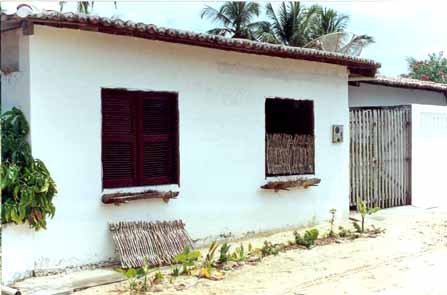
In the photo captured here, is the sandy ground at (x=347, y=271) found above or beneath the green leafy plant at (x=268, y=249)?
beneath

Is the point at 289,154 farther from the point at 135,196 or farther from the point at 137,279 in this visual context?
the point at 137,279

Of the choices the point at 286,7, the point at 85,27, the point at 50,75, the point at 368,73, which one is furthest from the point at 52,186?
the point at 286,7

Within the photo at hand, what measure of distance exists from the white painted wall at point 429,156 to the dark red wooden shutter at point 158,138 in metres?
6.18

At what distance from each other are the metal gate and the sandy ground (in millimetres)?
2155

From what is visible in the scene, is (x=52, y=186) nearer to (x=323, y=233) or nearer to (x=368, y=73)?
(x=323, y=233)

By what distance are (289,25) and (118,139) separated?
66.6 ft

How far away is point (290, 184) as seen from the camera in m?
9.34

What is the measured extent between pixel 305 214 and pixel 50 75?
5146 mm

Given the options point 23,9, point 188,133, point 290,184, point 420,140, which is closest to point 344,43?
point 420,140

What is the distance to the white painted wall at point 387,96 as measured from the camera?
44.2ft

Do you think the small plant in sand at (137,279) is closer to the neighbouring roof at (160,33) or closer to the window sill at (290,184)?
the neighbouring roof at (160,33)

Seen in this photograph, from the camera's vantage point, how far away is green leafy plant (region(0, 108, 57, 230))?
19.5 feet

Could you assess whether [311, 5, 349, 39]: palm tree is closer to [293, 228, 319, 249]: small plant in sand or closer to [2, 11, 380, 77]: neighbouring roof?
[2, 11, 380, 77]: neighbouring roof

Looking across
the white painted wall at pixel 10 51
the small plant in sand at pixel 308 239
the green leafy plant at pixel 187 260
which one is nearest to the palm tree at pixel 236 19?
the small plant in sand at pixel 308 239
